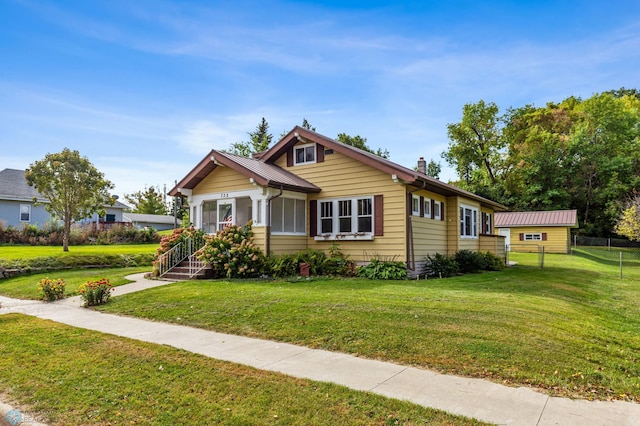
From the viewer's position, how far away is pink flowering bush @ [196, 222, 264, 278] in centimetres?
1333

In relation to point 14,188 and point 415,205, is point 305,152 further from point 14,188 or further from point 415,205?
point 14,188

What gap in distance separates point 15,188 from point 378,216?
1261 inches

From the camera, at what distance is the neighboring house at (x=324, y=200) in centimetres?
1388

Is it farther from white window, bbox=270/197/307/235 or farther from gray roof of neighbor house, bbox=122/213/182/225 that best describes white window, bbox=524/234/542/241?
gray roof of neighbor house, bbox=122/213/182/225

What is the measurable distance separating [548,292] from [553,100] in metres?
53.7

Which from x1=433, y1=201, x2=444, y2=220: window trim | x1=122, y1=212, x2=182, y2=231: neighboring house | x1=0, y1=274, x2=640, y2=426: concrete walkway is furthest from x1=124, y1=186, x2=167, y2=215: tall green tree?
x1=0, y1=274, x2=640, y2=426: concrete walkway

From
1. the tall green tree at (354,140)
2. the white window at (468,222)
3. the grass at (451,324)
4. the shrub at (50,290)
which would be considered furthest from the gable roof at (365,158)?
the tall green tree at (354,140)

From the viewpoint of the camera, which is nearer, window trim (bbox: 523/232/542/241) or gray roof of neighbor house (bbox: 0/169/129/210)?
gray roof of neighbor house (bbox: 0/169/129/210)

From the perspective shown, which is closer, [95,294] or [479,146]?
[95,294]

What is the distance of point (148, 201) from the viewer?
196 ft

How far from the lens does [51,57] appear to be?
13.0 meters

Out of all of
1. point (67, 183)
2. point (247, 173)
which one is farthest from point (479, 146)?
point (67, 183)

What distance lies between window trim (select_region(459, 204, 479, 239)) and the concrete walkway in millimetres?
14336

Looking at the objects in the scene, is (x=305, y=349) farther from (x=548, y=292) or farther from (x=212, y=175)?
(x=212, y=175)
